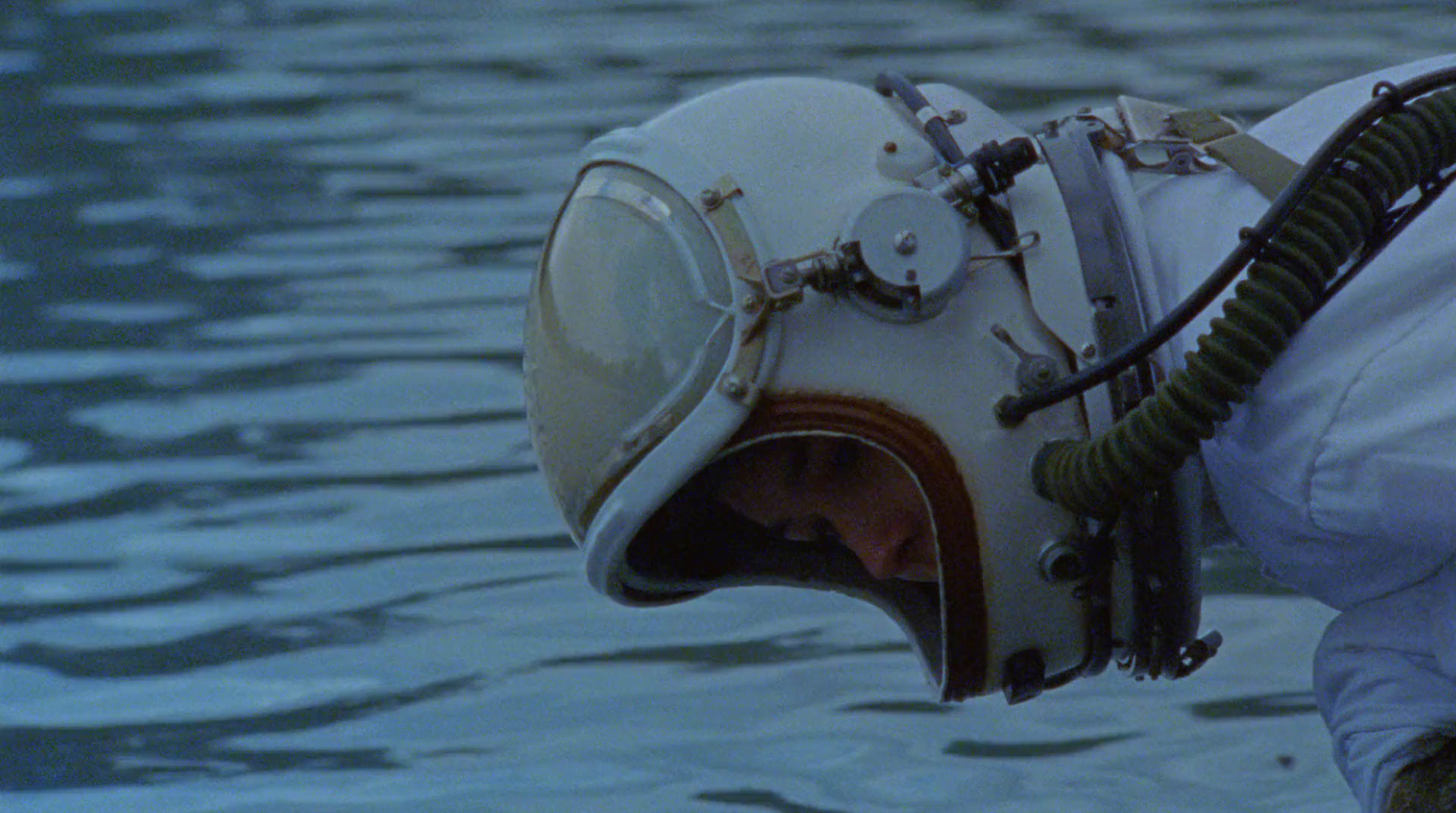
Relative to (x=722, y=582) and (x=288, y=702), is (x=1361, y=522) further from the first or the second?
(x=288, y=702)

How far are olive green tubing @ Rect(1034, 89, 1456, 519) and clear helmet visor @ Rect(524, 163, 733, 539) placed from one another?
15.8 inches

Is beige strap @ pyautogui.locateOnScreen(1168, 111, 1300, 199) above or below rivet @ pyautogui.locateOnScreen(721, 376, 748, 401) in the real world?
above

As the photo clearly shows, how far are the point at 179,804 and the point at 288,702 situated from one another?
331mm

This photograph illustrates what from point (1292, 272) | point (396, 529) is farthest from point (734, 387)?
point (396, 529)

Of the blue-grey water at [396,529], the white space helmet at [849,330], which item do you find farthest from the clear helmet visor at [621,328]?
the blue-grey water at [396,529]

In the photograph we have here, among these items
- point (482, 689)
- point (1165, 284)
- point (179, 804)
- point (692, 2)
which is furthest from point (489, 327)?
point (692, 2)

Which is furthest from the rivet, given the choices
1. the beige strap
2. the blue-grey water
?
the blue-grey water

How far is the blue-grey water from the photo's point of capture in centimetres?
312

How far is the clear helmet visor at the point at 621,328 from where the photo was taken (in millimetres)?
2051

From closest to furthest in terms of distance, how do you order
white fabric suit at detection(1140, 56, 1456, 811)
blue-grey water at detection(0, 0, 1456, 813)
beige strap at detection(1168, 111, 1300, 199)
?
white fabric suit at detection(1140, 56, 1456, 811) → beige strap at detection(1168, 111, 1300, 199) → blue-grey water at detection(0, 0, 1456, 813)

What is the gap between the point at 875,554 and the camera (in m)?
2.20

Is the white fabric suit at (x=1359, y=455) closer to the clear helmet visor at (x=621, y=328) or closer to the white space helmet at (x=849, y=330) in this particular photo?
the white space helmet at (x=849, y=330)

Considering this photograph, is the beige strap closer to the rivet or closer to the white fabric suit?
the white fabric suit

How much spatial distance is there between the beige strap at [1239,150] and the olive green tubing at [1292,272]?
11 cm
